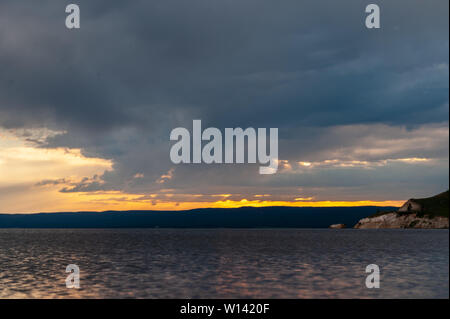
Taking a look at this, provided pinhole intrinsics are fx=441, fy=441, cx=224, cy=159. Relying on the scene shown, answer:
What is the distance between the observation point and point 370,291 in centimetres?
4691

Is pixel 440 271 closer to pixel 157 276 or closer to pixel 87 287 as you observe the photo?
pixel 157 276

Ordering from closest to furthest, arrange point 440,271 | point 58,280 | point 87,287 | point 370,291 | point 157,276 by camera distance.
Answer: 1. point 370,291
2. point 87,287
3. point 58,280
4. point 157,276
5. point 440,271

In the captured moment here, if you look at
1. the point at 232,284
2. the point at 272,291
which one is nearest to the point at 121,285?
the point at 232,284

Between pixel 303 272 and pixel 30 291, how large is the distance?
36628 millimetres

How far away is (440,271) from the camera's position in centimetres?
6606

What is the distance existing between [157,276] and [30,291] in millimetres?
17911
